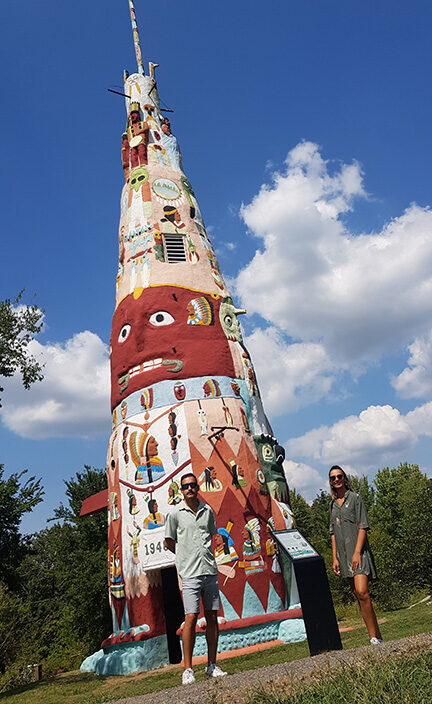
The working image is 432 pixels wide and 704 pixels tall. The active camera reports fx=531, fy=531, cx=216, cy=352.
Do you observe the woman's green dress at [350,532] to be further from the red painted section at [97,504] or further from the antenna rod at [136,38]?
the antenna rod at [136,38]

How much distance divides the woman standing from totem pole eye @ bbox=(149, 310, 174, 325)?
34.9ft

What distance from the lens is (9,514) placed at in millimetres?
17406

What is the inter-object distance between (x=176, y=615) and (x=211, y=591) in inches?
368

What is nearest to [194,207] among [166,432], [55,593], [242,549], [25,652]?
[166,432]

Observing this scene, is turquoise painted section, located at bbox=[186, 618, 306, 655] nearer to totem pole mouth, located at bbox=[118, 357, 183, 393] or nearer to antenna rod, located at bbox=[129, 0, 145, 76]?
totem pole mouth, located at bbox=[118, 357, 183, 393]

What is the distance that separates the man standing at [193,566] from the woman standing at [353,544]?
154cm

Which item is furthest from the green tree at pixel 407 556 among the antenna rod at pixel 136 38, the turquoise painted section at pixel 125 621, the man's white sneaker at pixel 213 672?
the antenna rod at pixel 136 38

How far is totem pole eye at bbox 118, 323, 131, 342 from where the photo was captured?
56.0 ft

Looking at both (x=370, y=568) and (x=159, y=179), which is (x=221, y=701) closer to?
(x=370, y=568)

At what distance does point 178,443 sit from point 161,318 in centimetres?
420

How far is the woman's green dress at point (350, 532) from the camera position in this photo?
6.02 m

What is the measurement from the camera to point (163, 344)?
53.0 ft

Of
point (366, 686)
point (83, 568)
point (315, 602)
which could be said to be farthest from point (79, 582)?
point (366, 686)

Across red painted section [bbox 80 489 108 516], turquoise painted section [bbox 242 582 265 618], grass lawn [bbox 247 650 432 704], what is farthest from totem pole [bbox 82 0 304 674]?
grass lawn [bbox 247 650 432 704]
